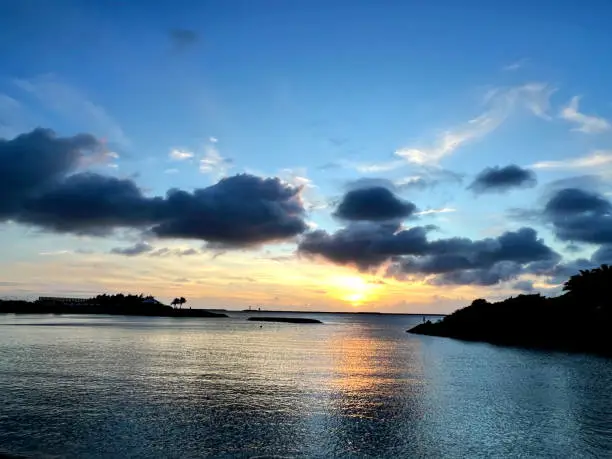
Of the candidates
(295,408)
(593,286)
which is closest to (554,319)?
(593,286)

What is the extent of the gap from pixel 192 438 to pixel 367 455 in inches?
402

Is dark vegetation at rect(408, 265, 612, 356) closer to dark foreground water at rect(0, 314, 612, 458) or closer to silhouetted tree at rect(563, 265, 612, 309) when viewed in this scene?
silhouetted tree at rect(563, 265, 612, 309)

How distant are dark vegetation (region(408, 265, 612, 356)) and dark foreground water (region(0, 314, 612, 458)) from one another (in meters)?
50.7

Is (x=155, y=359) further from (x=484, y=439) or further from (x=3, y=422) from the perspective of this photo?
(x=484, y=439)

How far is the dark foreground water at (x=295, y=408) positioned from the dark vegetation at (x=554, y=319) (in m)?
50.7

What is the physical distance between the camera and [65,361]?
209ft

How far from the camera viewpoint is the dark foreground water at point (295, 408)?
28.2 meters

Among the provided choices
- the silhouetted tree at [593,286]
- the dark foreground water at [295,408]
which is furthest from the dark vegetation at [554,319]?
the dark foreground water at [295,408]

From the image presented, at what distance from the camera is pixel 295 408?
1528 inches

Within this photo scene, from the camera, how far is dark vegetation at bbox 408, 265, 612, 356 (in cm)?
11487

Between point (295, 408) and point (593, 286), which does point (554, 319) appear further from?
point (295, 408)

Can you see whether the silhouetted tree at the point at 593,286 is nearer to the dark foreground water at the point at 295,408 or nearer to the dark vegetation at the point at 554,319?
the dark vegetation at the point at 554,319

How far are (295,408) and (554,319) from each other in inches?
4253

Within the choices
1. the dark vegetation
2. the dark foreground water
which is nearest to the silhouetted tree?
the dark vegetation
